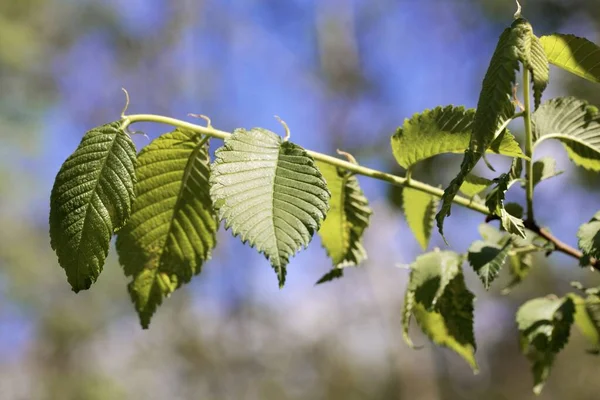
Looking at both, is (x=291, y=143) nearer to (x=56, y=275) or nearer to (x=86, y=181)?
(x=86, y=181)

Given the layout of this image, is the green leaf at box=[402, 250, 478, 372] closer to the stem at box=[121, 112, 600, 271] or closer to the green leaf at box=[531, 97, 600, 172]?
→ the stem at box=[121, 112, 600, 271]

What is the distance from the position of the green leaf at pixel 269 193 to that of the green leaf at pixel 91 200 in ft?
0.33

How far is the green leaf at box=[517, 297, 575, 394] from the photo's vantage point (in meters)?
0.72

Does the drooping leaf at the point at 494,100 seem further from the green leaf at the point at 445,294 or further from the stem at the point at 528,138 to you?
the green leaf at the point at 445,294

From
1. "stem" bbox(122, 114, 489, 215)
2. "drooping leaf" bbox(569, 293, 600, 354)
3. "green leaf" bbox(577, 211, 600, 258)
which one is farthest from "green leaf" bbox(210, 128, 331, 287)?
"drooping leaf" bbox(569, 293, 600, 354)

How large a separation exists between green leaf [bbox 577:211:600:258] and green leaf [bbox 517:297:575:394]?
16 cm

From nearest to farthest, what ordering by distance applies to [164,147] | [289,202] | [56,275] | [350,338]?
1. [289,202]
2. [164,147]
3. [56,275]
4. [350,338]

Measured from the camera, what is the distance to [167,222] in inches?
27.0

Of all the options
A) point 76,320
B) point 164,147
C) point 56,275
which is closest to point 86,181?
point 164,147

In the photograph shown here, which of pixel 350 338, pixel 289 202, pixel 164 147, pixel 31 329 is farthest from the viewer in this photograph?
pixel 350 338

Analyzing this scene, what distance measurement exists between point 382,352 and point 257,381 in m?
3.38

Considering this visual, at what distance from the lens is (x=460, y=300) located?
727 mm

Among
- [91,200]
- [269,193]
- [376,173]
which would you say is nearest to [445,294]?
[376,173]

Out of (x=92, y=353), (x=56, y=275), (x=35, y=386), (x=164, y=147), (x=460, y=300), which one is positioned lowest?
(x=460, y=300)
